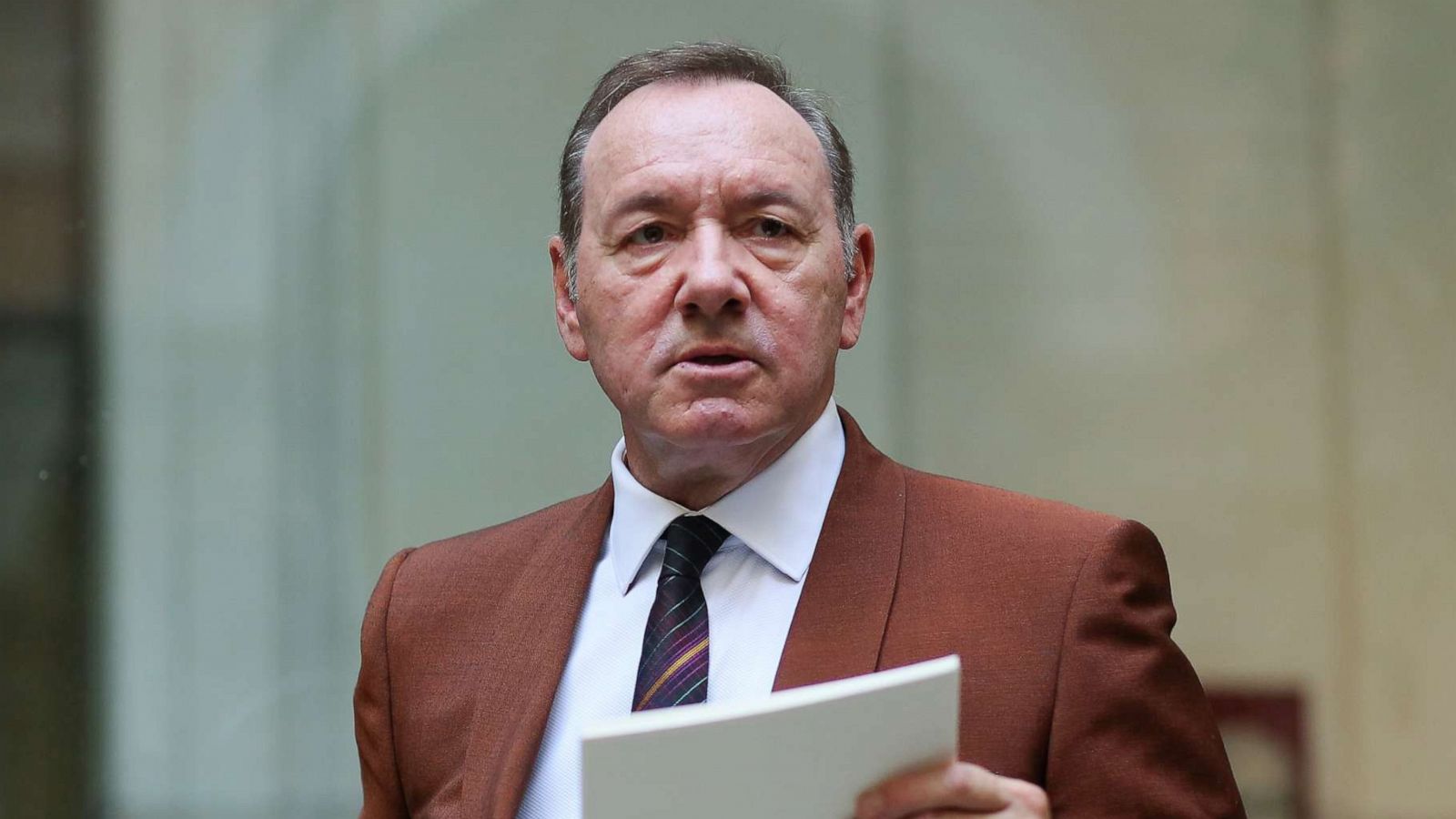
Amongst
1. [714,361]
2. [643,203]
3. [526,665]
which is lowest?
[526,665]

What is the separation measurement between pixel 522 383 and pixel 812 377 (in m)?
2.04

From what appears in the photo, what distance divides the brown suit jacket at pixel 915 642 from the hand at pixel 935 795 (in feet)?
0.11

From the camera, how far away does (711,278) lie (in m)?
2.21

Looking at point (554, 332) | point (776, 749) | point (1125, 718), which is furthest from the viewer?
point (554, 332)

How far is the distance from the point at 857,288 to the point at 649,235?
0.37 m

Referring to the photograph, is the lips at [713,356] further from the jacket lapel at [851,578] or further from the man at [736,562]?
the jacket lapel at [851,578]

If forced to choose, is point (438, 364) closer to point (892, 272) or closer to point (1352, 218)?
point (892, 272)

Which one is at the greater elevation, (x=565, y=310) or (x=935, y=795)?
(x=565, y=310)

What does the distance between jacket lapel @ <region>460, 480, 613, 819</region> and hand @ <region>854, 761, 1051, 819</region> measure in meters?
0.61

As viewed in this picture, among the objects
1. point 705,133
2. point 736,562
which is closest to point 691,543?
point 736,562

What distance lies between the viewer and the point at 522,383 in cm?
421

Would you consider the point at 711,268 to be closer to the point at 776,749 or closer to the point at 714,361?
the point at 714,361

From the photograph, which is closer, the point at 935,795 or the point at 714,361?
the point at 935,795

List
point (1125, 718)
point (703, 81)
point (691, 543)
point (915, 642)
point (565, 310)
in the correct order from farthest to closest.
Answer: point (565, 310)
point (703, 81)
point (691, 543)
point (915, 642)
point (1125, 718)
